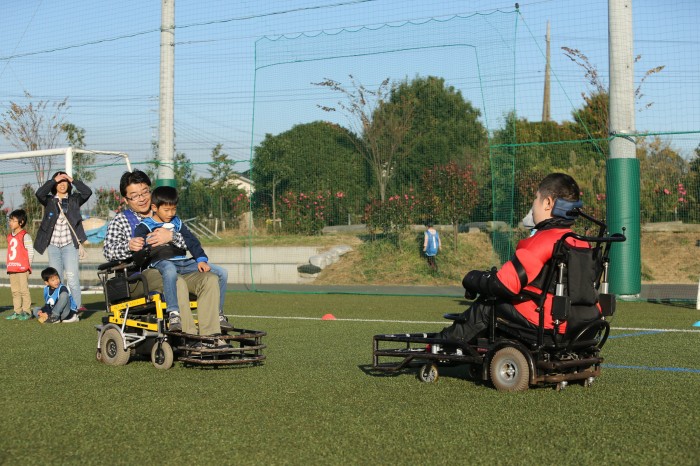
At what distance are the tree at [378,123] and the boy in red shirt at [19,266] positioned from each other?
21.6ft

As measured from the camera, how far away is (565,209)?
6148 mm

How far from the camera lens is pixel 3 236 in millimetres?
22172

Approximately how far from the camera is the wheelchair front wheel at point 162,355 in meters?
7.38

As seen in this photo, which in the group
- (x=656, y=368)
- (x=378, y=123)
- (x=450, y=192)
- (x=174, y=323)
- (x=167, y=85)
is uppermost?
(x=167, y=85)

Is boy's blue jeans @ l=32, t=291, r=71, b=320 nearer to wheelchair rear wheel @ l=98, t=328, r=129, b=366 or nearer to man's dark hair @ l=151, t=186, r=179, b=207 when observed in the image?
wheelchair rear wheel @ l=98, t=328, r=129, b=366

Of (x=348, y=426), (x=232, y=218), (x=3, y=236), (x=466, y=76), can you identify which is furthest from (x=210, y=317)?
(x=3, y=236)

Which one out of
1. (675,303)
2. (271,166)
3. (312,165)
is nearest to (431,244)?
(312,165)

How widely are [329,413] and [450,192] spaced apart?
12.4 metres

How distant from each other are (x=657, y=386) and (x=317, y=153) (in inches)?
486

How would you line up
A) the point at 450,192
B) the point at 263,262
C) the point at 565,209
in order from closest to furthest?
A: the point at 565,209
the point at 450,192
the point at 263,262

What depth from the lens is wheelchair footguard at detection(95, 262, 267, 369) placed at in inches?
287

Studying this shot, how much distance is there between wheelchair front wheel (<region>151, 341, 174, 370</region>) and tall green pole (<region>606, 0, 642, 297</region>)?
9535 mm

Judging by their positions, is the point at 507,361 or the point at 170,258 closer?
the point at 507,361

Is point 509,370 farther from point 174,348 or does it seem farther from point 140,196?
point 140,196
